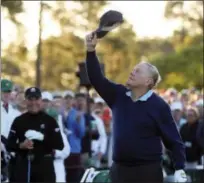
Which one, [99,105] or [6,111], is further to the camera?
[99,105]

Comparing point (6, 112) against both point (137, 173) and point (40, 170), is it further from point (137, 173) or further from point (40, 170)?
point (137, 173)

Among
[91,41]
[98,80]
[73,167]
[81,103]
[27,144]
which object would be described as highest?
[91,41]

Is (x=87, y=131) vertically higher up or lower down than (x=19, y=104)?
lower down

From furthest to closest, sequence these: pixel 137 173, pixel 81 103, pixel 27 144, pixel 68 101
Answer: pixel 68 101, pixel 81 103, pixel 27 144, pixel 137 173

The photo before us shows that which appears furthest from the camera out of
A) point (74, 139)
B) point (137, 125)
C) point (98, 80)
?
point (74, 139)

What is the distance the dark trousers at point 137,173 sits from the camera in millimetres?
6940

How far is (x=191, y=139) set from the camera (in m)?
13.9

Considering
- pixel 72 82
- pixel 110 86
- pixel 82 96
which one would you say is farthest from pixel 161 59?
pixel 110 86

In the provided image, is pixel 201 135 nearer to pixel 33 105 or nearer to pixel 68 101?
pixel 68 101

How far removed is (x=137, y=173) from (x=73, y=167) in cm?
680

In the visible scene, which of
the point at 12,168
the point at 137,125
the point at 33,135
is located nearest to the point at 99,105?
the point at 12,168

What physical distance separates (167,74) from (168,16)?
4.44 m

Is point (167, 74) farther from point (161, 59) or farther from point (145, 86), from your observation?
point (145, 86)

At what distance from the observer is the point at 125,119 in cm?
686
